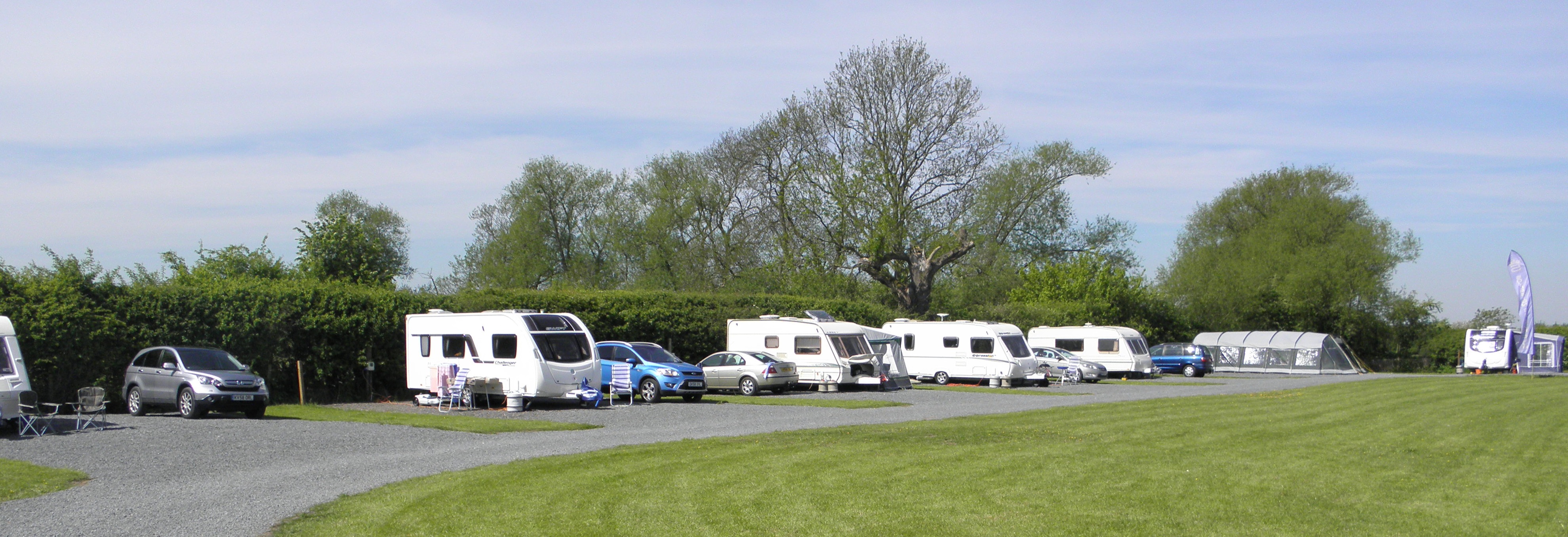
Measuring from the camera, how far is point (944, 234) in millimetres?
43250

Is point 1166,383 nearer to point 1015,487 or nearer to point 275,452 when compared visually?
point 1015,487

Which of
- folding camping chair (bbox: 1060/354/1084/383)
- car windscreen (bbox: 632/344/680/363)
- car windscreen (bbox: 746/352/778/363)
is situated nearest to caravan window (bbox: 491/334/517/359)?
car windscreen (bbox: 632/344/680/363)

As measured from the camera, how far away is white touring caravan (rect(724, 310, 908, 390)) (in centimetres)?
2825

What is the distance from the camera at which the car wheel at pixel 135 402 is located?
18.9 meters

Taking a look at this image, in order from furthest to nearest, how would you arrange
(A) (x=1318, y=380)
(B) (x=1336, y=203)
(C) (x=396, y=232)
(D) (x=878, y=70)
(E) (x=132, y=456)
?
1. (C) (x=396, y=232)
2. (B) (x=1336, y=203)
3. (D) (x=878, y=70)
4. (A) (x=1318, y=380)
5. (E) (x=132, y=456)

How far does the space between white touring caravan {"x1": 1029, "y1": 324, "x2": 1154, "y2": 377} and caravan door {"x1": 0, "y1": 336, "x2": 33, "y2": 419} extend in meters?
30.9

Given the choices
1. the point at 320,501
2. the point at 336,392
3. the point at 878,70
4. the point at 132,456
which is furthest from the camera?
the point at 878,70

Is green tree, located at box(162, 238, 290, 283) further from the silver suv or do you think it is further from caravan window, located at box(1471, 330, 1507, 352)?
caravan window, located at box(1471, 330, 1507, 352)

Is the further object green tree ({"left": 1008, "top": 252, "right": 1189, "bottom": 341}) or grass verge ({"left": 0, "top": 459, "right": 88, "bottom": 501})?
green tree ({"left": 1008, "top": 252, "right": 1189, "bottom": 341})

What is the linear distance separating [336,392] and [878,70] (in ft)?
81.0

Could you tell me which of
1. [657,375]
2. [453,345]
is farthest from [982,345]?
[453,345]

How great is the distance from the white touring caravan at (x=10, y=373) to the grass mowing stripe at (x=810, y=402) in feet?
41.5

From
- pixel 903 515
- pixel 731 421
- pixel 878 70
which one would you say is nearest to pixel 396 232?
pixel 878 70

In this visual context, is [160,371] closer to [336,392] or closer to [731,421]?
[336,392]
